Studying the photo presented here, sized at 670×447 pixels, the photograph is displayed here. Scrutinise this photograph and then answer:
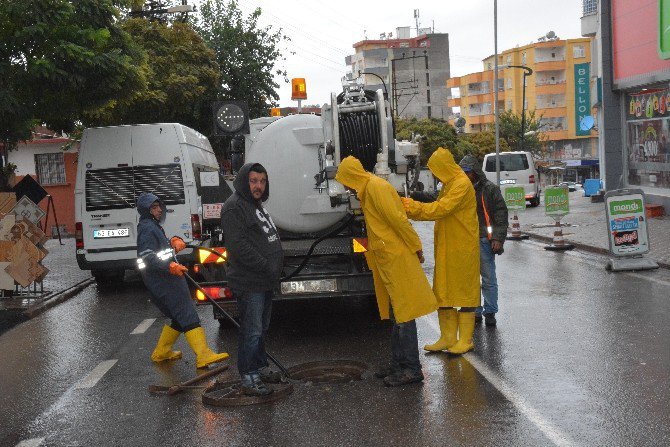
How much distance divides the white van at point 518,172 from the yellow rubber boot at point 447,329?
27.9 m

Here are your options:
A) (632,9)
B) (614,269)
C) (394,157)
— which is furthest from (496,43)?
(394,157)

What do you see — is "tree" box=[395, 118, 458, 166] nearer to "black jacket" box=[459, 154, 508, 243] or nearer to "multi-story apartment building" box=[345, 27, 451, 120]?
"multi-story apartment building" box=[345, 27, 451, 120]

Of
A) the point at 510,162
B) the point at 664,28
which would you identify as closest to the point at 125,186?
the point at 664,28

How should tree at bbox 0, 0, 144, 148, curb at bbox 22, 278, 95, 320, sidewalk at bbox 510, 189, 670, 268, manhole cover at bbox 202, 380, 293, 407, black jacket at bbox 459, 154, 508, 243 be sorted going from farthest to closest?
1. sidewalk at bbox 510, 189, 670, 268
2. tree at bbox 0, 0, 144, 148
3. curb at bbox 22, 278, 95, 320
4. black jacket at bbox 459, 154, 508, 243
5. manhole cover at bbox 202, 380, 293, 407

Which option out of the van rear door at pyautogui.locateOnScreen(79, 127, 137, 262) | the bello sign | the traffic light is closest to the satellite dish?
the bello sign

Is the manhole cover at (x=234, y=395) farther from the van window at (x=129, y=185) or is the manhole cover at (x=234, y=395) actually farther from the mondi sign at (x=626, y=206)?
the mondi sign at (x=626, y=206)

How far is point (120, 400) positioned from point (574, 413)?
3.65 meters

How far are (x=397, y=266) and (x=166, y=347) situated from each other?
2845 millimetres

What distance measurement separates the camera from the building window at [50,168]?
41.1m

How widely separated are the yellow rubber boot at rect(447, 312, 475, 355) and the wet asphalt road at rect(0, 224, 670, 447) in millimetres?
145

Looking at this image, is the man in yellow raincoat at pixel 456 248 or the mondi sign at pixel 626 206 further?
the mondi sign at pixel 626 206

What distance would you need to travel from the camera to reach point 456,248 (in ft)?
27.8

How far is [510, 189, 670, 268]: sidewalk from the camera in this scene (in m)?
17.7

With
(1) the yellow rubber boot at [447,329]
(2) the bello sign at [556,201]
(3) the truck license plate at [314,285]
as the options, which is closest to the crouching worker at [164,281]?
(3) the truck license plate at [314,285]
